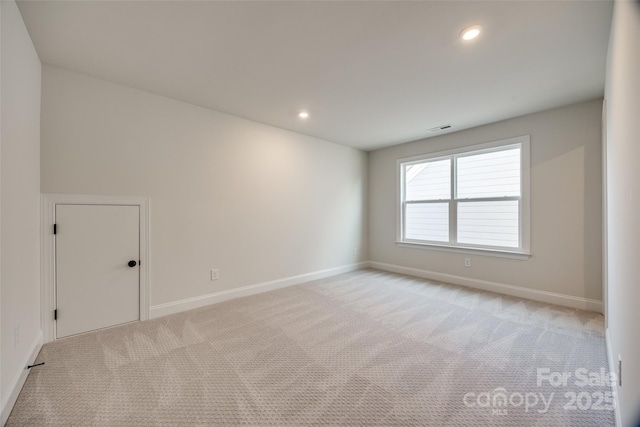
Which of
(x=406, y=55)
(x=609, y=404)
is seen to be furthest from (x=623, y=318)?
(x=406, y=55)

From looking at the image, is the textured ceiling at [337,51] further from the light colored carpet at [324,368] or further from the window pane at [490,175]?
the light colored carpet at [324,368]

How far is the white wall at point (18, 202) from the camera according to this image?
5.22 feet

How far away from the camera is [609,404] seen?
5.46 feet

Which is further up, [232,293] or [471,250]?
[471,250]

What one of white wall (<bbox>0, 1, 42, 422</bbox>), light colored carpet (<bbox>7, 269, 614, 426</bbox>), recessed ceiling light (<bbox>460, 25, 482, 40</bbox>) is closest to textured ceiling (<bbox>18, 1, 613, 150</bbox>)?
recessed ceiling light (<bbox>460, 25, 482, 40</bbox>)

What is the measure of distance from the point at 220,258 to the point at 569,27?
13.3ft

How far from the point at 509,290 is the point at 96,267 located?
5.15 meters

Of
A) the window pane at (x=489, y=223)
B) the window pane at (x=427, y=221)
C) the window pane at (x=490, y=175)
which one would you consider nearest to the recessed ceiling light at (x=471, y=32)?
the window pane at (x=490, y=175)

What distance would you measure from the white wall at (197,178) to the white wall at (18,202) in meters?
0.26

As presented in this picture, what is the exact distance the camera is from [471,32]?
6.41 feet

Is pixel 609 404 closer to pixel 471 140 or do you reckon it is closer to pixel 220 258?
pixel 471 140

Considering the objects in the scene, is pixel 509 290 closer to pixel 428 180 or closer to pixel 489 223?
pixel 489 223

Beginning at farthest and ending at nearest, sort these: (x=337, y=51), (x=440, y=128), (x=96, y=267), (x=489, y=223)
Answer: (x=440, y=128), (x=489, y=223), (x=96, y=267), (x=337, y=51)

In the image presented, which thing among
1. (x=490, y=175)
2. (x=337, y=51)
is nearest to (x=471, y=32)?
(x=337, y=51)
